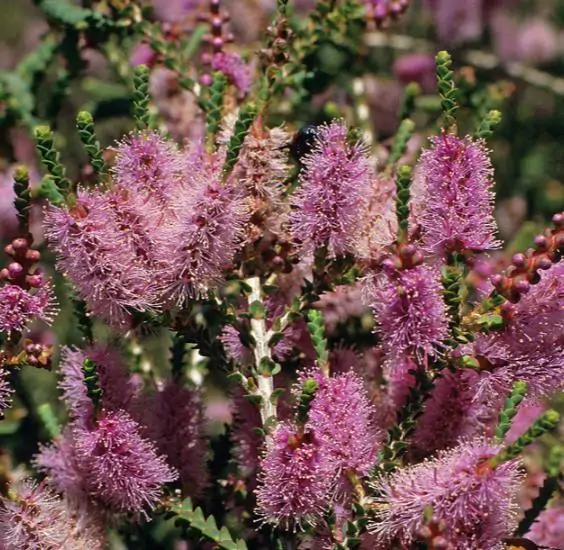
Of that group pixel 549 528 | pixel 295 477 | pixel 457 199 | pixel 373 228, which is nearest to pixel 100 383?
pixel 295 477

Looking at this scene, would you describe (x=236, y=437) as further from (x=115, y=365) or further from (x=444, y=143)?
(x=444, y=143)

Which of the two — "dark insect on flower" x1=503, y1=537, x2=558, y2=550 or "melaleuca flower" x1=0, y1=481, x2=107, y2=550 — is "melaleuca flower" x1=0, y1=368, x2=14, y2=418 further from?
"dark insect on flower" x1=503, y1=537, x2=558, y2=550

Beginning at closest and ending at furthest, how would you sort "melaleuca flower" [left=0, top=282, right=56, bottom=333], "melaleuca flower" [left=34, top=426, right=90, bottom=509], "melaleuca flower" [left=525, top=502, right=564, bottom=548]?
"melaleuca flower" [left=0, top=282, right=56, bottom=333]
"melaleuca flower" [left=34, top=426, right=90, bottom=509]
"melaleuca flower" [left=525, top=502, right=564, bottom=548]

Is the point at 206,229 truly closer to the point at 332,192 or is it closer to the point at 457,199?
the point at 332,192

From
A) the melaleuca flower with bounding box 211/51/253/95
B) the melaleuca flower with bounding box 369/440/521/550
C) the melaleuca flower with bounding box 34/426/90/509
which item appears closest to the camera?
the melaleuca flower with bounding box 369/440/521/550

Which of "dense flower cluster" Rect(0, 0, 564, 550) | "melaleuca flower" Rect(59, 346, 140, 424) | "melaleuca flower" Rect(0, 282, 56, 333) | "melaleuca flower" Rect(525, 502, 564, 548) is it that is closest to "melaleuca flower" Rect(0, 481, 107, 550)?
"dense flower cluster" Rect(0, 0, 564, 550)

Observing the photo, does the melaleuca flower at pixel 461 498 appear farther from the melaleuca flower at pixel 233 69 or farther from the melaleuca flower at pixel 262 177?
the melaleuca flower at pixel 233 69
